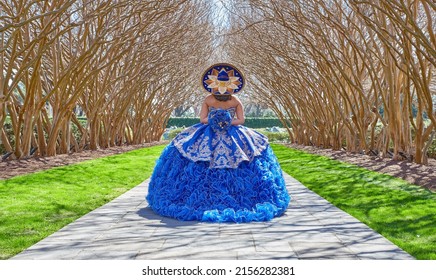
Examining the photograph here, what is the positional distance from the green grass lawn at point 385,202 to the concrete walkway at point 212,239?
263mm

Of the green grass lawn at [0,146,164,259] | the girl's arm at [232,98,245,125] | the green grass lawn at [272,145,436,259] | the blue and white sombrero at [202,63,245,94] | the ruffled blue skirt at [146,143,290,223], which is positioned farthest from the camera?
the blue and white sombrero at [202,63,245,94]

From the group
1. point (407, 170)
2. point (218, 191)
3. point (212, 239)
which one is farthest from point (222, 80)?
point (407, 170)

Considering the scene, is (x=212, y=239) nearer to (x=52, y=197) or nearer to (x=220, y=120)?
(x=220, y=120)

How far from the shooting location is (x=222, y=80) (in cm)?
855

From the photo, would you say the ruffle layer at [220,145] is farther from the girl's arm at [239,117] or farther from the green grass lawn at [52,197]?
the green grass lawn at [52,197]

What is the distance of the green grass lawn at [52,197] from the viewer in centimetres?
681

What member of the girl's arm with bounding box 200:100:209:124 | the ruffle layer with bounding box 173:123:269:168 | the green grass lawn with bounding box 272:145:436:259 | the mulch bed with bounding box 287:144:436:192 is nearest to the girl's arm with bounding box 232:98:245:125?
the ruffle layer with bounding box 173:123:269:168

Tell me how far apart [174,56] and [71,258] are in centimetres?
2442

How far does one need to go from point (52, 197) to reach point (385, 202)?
5219mm

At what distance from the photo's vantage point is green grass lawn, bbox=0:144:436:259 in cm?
664

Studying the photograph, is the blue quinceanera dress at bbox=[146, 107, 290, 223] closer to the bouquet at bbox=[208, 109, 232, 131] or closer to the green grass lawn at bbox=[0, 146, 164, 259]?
the bouquet at bbox=[208, 109, 232, 131]

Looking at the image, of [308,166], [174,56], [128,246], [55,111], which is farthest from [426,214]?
[174,56]

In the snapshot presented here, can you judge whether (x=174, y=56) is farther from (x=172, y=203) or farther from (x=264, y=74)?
(x=172, y=203)
